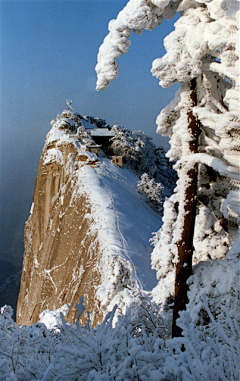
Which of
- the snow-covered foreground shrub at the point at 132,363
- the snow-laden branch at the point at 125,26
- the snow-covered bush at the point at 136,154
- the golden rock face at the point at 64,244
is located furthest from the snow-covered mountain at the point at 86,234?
the snow-covered bush at the point at 136,154

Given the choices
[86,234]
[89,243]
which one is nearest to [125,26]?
[89,243]

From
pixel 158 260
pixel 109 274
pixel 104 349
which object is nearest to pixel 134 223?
pixel 109 274

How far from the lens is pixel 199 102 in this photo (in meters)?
4.24

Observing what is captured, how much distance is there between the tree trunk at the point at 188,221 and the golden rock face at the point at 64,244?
16.3 feet

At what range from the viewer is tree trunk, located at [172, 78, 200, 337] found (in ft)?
13.8

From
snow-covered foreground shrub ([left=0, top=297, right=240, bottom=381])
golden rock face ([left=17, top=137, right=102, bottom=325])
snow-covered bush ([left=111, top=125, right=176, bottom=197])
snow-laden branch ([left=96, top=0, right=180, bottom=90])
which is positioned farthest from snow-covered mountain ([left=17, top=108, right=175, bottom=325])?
snow-covered bush ([left=111, top=125, right=176, bottom=197])

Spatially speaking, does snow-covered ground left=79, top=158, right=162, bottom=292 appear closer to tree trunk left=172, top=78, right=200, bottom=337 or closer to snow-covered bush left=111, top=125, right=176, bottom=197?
tree trunk left=172, top=78, right=200, bottom=337

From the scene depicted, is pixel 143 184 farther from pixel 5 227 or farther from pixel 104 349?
pixel 5 227

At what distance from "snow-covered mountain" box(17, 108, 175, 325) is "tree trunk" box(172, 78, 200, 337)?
3103mm

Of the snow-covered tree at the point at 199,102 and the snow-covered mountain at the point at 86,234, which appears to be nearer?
the snow-covered tree at the point at 199,102

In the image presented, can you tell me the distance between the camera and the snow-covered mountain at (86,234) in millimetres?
9211

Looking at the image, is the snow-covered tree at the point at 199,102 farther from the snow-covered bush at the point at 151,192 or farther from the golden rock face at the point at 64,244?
the snow-covered bush at the point at 151,192

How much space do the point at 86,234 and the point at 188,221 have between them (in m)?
9.01

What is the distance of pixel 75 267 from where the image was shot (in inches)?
480
